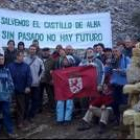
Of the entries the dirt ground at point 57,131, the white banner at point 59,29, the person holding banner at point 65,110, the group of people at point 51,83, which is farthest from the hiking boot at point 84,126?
the white banner at point 59,29

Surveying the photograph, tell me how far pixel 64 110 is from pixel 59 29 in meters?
3.45

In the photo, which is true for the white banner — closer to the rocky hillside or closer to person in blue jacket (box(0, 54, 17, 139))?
person in blue jacket (box(0, 54, 17, 139))

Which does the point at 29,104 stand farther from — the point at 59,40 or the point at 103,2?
the point at 103,2

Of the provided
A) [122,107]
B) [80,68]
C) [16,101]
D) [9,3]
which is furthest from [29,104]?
[9,3]

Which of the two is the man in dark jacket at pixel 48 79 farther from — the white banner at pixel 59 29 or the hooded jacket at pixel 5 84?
the white banner at pixel 59 29

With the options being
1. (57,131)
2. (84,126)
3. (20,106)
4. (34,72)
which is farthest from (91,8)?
(84,126)

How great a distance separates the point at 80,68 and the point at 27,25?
10.4 ft

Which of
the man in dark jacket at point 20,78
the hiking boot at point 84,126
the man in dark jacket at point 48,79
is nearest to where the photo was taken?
the hiking boot at point 84,126

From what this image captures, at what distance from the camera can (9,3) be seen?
22.8 m

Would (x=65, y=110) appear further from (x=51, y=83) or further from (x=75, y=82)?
(x=51, y=83)

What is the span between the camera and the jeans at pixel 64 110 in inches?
555

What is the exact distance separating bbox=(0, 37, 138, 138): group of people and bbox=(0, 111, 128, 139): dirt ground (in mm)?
153

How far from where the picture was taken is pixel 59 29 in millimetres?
16922

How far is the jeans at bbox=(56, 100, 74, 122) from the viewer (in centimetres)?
1410
